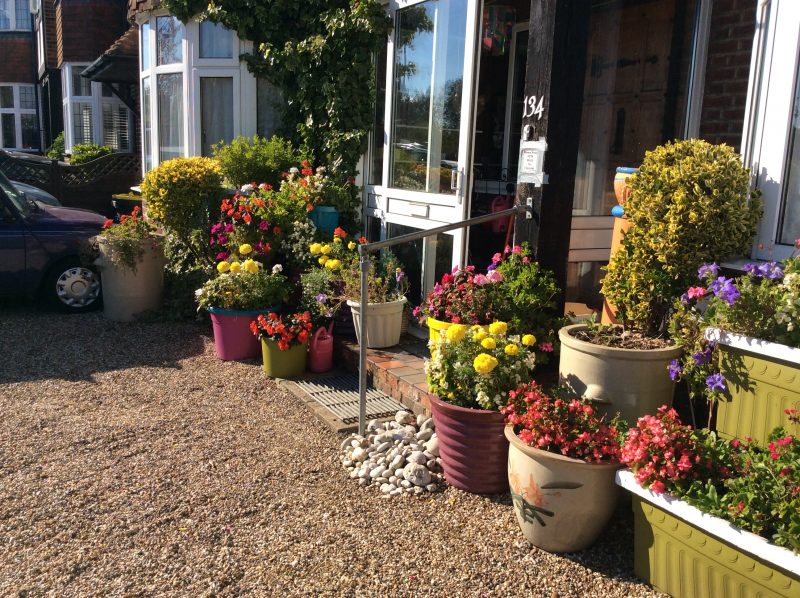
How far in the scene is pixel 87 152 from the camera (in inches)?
559

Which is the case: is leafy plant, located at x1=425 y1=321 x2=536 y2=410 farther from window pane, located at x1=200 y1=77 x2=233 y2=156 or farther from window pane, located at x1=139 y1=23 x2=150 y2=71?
window pane, located at x1=139 y1=23 x2=150 y2=71

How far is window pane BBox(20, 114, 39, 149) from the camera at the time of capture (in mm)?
21422

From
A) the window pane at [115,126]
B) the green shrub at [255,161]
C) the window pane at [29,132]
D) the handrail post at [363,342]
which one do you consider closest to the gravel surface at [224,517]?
the handrail post at [363,342]

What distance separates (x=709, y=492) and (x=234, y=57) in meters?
6.88

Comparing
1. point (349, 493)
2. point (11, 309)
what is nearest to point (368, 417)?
point (349, 493)

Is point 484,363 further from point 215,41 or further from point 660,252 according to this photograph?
point 215,41

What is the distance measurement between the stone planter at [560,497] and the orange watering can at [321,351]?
2507 millimetres

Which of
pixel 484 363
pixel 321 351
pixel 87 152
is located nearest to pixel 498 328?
pixel 484 363

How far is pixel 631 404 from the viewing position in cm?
320

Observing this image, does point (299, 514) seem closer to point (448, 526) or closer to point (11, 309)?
point (448, 526)

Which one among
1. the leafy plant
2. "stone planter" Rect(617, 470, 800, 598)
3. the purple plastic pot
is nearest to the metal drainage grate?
the purple plastic pot

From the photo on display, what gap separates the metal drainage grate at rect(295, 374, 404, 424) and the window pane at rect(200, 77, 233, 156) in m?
4.05

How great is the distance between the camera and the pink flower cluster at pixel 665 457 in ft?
8.36

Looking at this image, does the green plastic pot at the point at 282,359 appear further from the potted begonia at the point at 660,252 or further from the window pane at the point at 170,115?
the window pane at the point at 170,115
